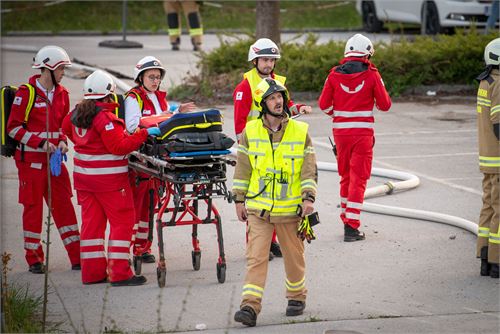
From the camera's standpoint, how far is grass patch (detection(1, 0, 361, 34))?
27.1 m

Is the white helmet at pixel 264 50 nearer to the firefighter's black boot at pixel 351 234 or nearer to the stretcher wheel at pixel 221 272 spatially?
the firefighter's black boot at pixel 351 234

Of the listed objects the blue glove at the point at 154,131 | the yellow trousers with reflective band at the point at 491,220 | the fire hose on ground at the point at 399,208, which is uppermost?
the blue glove at the point at 154,131

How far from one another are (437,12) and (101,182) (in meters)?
15.2

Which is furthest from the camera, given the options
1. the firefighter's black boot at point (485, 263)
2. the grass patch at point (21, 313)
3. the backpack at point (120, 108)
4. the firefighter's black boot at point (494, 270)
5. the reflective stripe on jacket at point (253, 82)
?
the reflective stripe on jacket at point (253, 82)

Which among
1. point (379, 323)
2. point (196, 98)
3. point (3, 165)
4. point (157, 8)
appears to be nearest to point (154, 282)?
point (379, 323)

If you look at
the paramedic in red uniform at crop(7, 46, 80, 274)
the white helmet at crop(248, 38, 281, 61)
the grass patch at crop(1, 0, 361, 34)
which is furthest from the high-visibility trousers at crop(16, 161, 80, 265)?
the grass patch at crop(1, 0, 361, 34)

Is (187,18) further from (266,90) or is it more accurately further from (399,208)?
(266,90)

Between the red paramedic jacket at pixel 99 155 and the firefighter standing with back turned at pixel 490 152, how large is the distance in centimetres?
283

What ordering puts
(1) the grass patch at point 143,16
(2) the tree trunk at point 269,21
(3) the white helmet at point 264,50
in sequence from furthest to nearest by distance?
(1) the grass patch at point 143,16 < (2) the tree trunk at point 269,21 < (3) the white helmet at point 264,50

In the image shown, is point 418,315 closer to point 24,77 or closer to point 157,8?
point 24,77

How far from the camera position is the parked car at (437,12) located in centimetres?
2211

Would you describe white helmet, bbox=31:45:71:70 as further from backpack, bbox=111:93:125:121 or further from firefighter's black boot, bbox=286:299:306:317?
firefighter's black boot, bbox=286:299:306:317

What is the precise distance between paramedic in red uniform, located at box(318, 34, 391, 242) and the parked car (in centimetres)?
1098

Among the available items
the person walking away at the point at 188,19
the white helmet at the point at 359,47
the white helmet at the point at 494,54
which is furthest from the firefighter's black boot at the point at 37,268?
the person walking away at the point at 188,19
